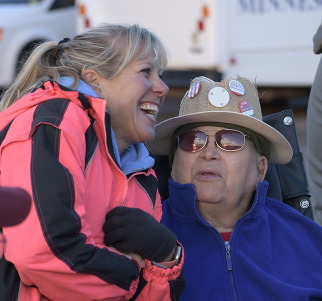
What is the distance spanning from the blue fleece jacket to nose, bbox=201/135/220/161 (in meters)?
0.14

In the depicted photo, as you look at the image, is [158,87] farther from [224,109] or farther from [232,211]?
[232,211]

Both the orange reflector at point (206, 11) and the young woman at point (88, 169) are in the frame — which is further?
the orange reflector at point (206, 11)

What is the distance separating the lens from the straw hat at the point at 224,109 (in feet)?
10.9

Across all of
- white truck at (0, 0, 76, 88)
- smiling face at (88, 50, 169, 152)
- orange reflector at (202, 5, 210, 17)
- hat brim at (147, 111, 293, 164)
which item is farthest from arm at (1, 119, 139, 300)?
white truck at (0, 0, 76, 88)

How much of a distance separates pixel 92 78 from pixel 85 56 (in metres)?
0.09

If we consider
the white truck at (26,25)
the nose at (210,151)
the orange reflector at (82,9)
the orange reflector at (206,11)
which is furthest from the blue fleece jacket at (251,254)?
the white truck at (26,25)

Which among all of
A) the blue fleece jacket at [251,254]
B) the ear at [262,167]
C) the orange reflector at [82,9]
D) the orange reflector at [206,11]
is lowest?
the orange reflector at [82,9]

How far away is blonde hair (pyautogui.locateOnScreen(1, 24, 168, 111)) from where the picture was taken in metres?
2.84

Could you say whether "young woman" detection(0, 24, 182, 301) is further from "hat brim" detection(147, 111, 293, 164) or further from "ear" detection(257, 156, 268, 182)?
"ear" detection(257, 156, 268, 182)

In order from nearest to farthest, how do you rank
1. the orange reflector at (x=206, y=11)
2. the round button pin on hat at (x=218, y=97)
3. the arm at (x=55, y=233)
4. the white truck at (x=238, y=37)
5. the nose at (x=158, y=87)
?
the arm at (x=55, y=233) < the nose at (x=158, y=87) < the round button pin on hat at (x=218, y=97) < the white truck at (x=238, y=37) < the orange reflector at (x=206, y=11)

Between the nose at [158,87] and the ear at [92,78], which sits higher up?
the ear at [92,78]

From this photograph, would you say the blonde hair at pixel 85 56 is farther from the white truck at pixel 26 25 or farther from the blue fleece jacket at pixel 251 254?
the white truck at pixel 26 25

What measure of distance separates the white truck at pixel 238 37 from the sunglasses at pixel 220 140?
24.2 ft

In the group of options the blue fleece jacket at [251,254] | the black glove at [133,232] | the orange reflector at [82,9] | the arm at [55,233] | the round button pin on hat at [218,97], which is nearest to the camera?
the arm at [55,233]
